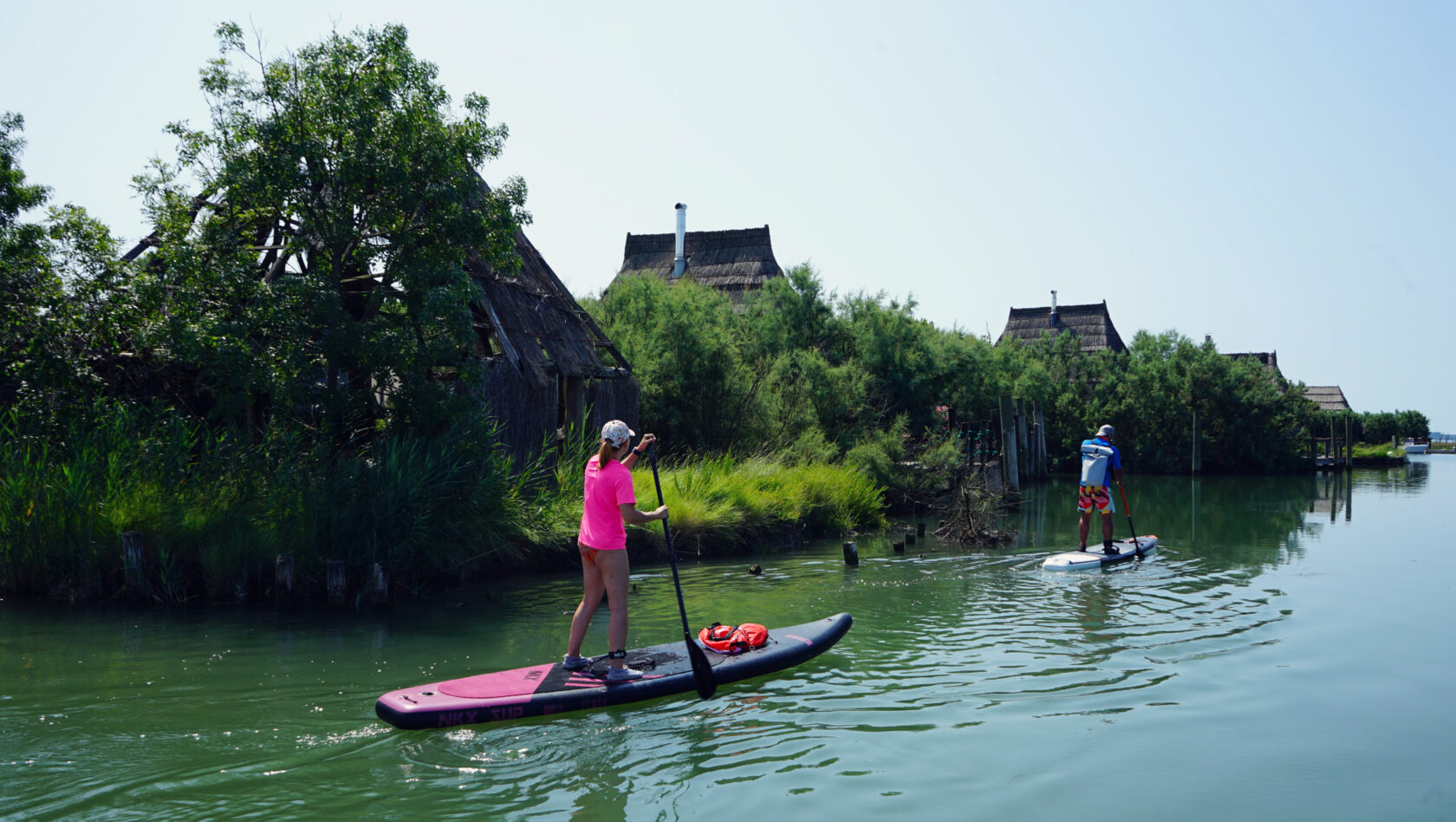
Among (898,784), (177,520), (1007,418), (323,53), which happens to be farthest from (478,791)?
(1007,418)

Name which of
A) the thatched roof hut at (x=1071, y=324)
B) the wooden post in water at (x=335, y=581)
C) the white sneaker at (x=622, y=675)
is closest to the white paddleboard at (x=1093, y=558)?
the white sneaker at (x=622, y=675)

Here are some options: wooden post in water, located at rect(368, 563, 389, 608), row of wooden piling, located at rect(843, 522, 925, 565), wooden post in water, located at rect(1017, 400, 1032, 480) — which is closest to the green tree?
wooden post in water, located at rect(368, 563, 389, 608)

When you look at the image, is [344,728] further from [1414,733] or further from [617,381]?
[617,381]

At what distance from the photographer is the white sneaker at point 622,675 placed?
7.52 metres

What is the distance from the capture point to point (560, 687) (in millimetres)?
7324

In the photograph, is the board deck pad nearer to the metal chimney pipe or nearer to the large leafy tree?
the large leafy tree

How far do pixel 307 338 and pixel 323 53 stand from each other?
3.51 meters

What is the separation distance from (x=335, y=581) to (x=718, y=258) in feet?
81.7

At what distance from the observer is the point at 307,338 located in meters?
12.4

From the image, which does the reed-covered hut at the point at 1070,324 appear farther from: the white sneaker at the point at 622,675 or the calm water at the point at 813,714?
the white sneaker at the point at 622,675

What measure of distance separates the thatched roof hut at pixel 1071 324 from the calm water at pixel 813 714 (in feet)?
115

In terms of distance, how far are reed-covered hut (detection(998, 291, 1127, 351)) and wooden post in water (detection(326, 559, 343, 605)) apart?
1555 inches

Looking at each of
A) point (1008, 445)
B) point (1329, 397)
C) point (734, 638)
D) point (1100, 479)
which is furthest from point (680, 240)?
point (1329, 397)

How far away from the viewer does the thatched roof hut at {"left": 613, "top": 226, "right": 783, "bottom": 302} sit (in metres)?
33.7
